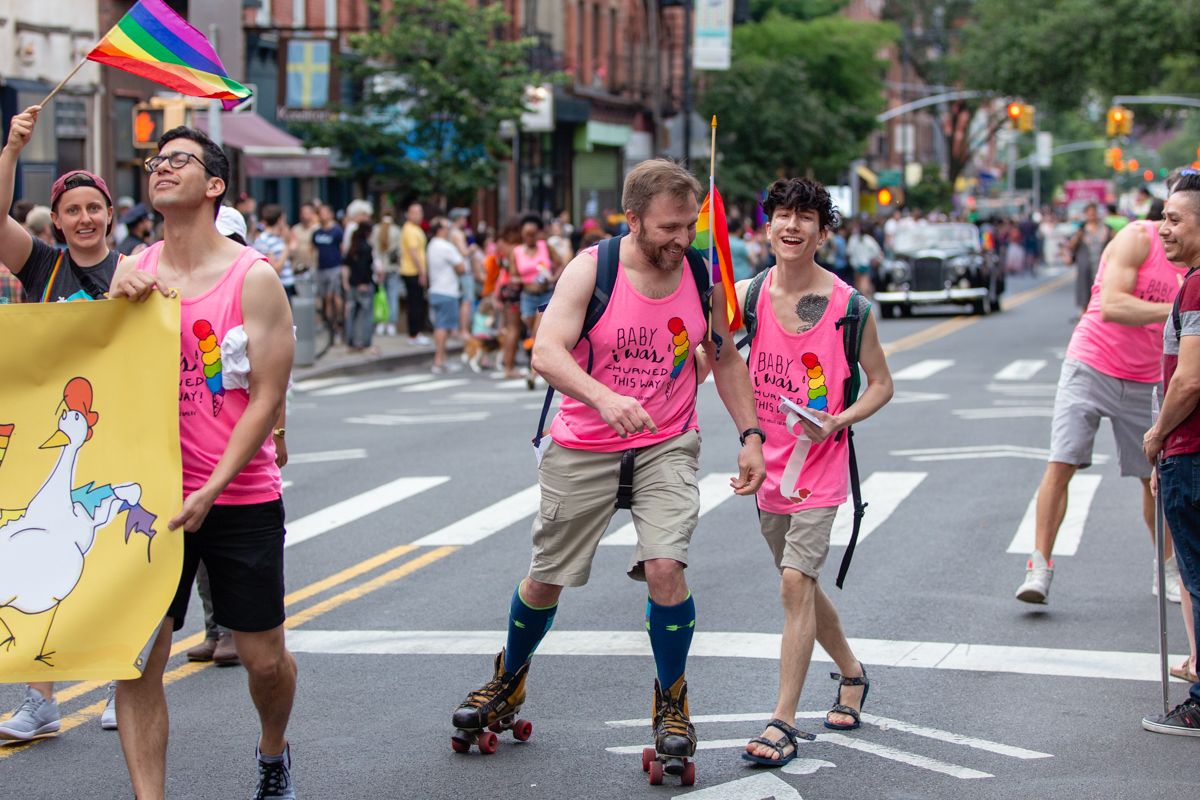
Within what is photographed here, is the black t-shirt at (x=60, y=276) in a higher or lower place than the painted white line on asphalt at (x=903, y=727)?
higher

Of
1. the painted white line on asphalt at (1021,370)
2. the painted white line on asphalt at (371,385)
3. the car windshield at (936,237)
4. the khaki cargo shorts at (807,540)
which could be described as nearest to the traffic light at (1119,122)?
the car windshield at (936,237)

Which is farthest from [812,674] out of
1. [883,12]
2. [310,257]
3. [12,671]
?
[883,12]

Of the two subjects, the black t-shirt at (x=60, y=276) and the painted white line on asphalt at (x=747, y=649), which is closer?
the black t-shirt at (x=60, y=276)

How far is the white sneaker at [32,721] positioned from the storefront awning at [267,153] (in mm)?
21632

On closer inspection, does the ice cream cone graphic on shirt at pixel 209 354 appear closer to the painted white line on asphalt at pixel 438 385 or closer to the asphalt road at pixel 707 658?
the asphalt road at pixel 707 658

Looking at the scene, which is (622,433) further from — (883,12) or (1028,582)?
(883,12)

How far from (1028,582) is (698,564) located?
78.1 inches

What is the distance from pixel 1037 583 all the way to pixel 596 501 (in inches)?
127

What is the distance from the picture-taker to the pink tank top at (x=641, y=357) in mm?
5797

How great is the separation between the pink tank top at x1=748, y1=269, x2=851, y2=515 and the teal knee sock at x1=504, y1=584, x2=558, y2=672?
0.85 meters

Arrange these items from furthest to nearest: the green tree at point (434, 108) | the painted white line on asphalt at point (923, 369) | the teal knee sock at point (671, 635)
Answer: the green tree at point (434, 108), the painted white line on asphalt at point (923, 369), the teal knee sock at point (671, 635)

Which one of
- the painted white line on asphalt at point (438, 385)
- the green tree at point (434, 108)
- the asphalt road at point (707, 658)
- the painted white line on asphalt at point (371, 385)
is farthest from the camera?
the green tree at point (434, 108)

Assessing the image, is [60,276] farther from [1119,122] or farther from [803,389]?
[1119,122]

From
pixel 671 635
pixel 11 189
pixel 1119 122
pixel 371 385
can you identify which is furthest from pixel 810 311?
pixel 1119 122
